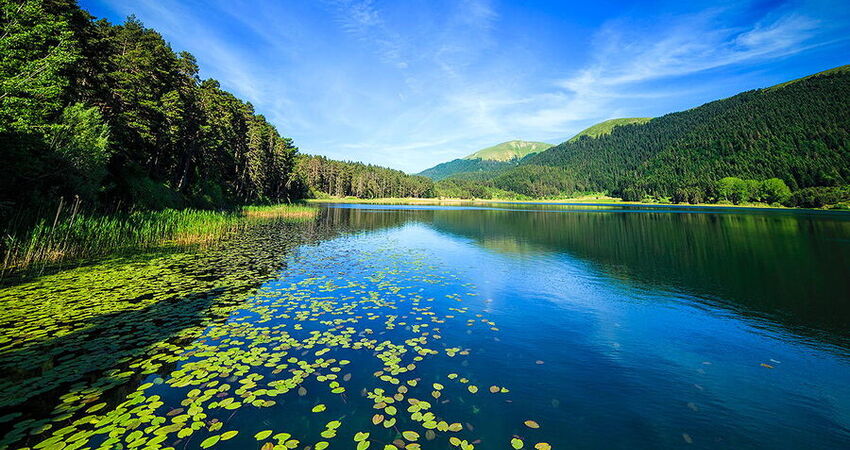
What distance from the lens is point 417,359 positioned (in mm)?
8055

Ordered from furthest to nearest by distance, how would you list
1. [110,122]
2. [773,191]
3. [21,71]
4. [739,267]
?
[773,191]
[110,122]
[739,267]
[21,71]

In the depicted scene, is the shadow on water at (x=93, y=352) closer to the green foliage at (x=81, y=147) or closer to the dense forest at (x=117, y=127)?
the dense forest at (x=117, y=127)

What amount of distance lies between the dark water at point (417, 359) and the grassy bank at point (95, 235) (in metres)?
2.95

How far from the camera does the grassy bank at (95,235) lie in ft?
50.2

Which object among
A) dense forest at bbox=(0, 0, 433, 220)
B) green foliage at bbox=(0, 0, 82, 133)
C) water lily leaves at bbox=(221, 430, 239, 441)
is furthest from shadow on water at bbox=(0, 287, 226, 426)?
green foliage at bbox=(0, 0, 82, 133)

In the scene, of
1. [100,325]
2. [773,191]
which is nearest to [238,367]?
[100,325]

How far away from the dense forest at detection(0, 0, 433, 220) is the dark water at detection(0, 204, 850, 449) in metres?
9.31

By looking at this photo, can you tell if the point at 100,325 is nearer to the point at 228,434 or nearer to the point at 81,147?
the point at 228,434

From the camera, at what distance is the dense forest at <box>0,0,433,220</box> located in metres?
16.8

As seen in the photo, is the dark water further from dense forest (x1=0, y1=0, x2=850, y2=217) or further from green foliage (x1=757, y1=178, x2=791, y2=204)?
green foliage (x1=757, y1=178, x2=791, y2=204)

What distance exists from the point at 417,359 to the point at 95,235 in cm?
2343

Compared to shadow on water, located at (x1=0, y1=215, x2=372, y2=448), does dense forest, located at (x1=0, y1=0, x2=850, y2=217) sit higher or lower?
higher

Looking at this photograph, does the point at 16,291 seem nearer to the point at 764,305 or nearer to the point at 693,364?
the point at 693,364

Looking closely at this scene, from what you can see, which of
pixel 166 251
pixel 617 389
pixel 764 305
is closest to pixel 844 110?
pixel 764 305
